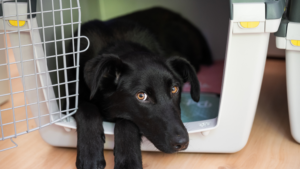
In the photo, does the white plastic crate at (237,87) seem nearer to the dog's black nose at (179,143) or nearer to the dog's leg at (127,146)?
the dog's leg at (127,146)

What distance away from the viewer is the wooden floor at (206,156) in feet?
4.55

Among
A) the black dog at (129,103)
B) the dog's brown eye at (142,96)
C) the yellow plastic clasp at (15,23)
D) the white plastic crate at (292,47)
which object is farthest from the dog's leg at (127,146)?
the white plastic crate at (292,47)

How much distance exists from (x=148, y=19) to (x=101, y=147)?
1.36 metres

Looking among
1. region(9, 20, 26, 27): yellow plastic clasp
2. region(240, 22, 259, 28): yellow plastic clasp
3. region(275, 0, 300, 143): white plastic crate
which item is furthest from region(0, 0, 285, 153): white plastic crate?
region(9, 20, 26, 27): yellow plastic clasp

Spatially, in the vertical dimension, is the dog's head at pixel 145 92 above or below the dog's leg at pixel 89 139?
above

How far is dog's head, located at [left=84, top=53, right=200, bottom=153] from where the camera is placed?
1.15 metres

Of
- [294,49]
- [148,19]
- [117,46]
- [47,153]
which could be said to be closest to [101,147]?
[47,153]

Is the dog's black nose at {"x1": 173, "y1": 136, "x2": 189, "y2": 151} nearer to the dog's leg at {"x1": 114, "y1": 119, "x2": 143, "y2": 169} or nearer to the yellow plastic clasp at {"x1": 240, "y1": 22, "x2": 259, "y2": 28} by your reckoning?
the dog's leg at {"x1": 114, "y1": 119, "x2": 143, "y2": 169}

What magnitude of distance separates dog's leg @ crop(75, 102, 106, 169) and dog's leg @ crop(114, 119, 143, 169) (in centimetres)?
8

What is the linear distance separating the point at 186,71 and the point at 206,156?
1.44 feet

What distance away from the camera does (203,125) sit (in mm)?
1342

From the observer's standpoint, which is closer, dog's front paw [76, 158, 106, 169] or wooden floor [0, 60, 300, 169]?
dog's front paw [76, 158, 106, 169]

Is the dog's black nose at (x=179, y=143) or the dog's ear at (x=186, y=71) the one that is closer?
the dog's black nose at (x=179, y=143)

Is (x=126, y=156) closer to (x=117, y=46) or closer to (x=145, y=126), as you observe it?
(x=145, y=126)
